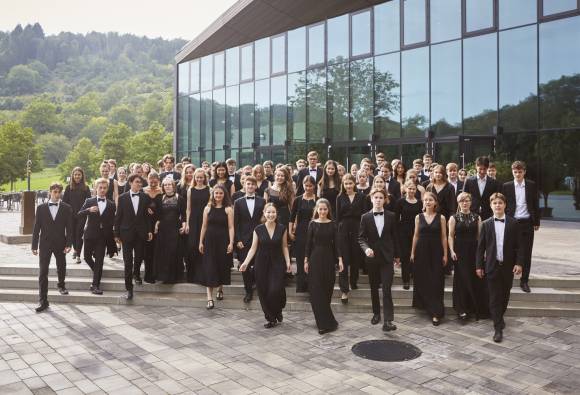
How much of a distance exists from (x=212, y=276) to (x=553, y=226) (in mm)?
12731

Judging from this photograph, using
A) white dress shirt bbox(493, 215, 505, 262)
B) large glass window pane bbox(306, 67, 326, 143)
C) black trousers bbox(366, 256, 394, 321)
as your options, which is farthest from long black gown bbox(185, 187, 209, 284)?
large glass window pane bbox(306, 67, 326, 143)

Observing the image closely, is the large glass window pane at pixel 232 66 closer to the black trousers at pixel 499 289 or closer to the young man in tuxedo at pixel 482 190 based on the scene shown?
the young man in tuxedo at pixel 482 190

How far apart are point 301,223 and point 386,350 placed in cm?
270

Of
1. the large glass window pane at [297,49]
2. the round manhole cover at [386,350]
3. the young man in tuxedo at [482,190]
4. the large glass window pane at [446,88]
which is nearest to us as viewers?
the round manhole cover at [386,350]

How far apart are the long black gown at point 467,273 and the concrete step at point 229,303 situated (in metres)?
0.46

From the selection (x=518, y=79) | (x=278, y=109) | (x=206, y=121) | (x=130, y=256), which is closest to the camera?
(x=130, y=256)

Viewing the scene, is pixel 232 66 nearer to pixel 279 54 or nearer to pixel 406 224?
pixel 279 54

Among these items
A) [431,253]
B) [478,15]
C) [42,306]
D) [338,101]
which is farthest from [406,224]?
[338,101]

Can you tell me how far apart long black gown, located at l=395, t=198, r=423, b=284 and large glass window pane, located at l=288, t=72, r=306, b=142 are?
16.0m

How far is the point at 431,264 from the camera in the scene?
7.77 m

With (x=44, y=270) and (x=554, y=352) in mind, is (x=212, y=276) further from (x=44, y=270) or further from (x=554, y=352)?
(x=554, y=352)

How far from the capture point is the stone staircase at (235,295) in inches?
325

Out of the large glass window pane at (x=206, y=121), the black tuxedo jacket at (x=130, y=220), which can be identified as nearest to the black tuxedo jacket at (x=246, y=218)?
the black tuxedo jacket at (x=130, y=220)

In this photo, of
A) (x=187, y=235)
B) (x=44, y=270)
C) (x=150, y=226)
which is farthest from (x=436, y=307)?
(x=44, y=270)
